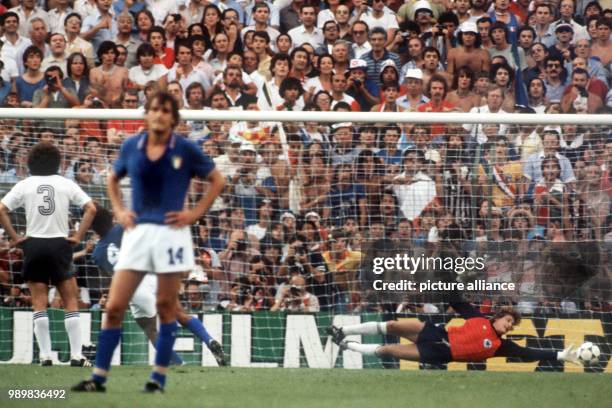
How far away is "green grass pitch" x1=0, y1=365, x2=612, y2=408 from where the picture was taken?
823 centimetres

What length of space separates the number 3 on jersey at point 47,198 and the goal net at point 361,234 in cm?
110

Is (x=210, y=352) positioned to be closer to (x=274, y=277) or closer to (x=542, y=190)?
(x=274, y=277)

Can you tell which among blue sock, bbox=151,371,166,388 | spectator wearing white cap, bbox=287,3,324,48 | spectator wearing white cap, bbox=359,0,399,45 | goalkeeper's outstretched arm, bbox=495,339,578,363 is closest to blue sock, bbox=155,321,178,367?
blue sock, bbox=151,371,166,388

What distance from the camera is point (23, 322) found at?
456 inches

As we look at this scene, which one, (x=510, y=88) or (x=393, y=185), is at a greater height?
(x=510, y=88)

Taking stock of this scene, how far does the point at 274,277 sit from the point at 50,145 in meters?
2.87

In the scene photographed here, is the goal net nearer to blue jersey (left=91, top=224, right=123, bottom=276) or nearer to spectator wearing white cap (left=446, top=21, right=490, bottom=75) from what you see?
blue jersey (left=91, top=224, right=123, bottom=276)

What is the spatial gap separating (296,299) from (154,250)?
4452 millimetres

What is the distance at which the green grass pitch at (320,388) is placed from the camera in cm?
823

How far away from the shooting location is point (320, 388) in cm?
941

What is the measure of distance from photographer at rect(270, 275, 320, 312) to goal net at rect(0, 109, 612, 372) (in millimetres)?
11

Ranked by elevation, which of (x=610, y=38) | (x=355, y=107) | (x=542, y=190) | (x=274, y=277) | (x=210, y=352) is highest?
(x=610, y=38)

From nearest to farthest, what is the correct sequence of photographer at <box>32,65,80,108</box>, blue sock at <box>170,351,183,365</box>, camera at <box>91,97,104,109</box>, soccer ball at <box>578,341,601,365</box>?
soccer ball at <box>578,341,601,365</box> → blue sock at <box>170,351,183,365</box> → camera at <box>91,97,104,109</box> → photographer at <box>32,65,80,108</box>

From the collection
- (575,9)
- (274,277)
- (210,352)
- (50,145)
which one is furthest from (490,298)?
(575,9)
